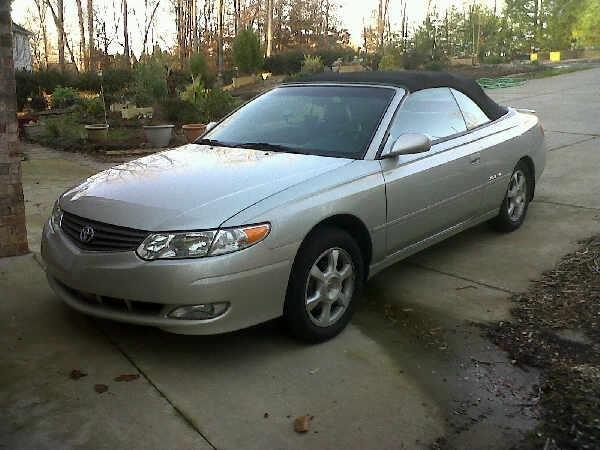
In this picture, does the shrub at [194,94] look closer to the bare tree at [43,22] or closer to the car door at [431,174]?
the car door at [431,174]

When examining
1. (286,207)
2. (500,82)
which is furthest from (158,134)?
(500,82)

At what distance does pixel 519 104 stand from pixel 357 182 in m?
12.4

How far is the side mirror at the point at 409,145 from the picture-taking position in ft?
13.4

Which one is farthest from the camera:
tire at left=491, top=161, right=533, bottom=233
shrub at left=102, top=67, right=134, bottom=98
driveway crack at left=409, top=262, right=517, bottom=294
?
shrub at left=102, top=67, right=134, bottom=98

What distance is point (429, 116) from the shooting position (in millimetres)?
4750

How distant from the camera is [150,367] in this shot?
344cm

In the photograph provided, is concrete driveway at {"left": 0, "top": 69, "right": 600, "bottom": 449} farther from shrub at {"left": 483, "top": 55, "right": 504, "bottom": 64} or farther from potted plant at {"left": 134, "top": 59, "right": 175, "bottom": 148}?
shrub at {"left": 483, "top": 55, "right": 504, "bottom": 64}

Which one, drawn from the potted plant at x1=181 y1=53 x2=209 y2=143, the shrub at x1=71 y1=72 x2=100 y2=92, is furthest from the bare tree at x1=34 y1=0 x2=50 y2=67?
the potted plant at x1=181 y1=53 x2=209 y2=143

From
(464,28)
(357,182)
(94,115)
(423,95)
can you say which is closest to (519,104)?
(94,115)

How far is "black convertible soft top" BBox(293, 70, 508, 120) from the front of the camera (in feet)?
15.4

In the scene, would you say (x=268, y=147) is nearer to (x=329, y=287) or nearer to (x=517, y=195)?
(x=329, y=287)

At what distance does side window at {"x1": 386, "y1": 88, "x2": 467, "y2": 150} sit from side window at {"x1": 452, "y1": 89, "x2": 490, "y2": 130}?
75mm

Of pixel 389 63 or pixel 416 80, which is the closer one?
pixel 416 80

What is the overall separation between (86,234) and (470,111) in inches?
130
